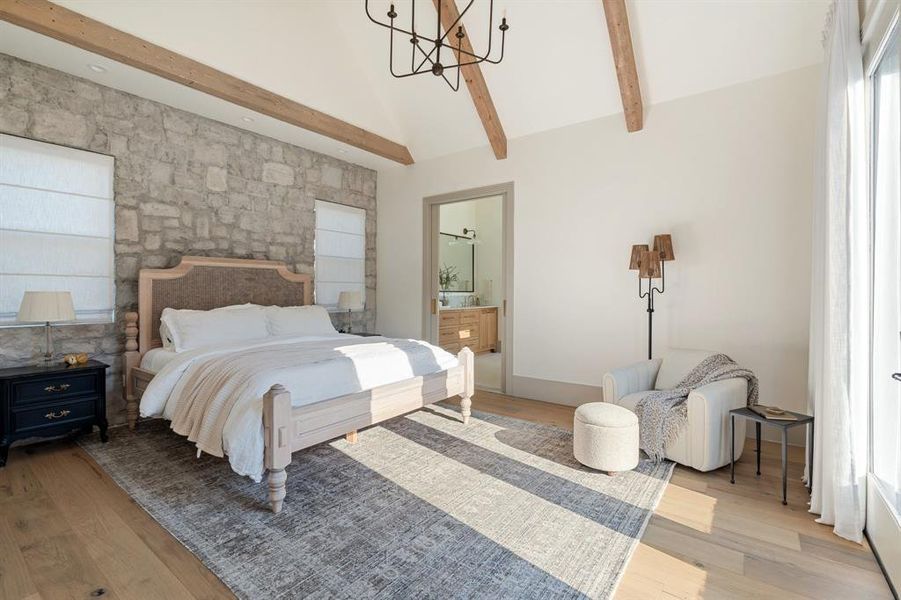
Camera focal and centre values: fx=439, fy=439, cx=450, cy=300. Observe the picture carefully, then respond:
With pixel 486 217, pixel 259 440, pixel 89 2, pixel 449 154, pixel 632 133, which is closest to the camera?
pixel 259 440

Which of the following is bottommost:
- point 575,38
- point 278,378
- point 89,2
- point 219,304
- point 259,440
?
point 259,440

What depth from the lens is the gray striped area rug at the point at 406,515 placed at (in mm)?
1838

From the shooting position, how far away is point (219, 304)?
14.5ft

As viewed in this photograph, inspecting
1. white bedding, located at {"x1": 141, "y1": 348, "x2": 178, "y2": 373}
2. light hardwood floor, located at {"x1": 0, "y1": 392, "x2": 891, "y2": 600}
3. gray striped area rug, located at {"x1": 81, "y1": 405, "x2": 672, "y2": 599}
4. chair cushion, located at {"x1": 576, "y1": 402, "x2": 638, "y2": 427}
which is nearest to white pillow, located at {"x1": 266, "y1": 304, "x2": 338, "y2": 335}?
white bedding, located at {"x1": 141, "y1": 348, "x2": 178, "y2": 373}

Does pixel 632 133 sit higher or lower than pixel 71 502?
higher

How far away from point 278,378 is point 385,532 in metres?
1.04

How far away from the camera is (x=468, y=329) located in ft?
24.7

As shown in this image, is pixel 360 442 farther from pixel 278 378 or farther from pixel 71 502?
pixel 71 502

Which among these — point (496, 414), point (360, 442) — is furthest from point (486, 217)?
point (360, 442)

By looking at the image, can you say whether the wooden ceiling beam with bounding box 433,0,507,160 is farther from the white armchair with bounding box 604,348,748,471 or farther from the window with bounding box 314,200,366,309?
the white armchair with bounding box 604,348,748,471

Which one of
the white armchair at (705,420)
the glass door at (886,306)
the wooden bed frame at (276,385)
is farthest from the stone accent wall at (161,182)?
the glass door at (886,306)

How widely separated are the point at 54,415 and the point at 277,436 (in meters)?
2.10

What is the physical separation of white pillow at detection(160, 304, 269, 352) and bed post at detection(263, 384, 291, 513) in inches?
66.7

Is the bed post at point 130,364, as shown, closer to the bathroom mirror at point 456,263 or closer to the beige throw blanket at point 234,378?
the beige throw blanket at point 234,378
